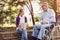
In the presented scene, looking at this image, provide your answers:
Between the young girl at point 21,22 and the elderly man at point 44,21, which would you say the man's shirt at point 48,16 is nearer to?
the elderly man at point 44,21

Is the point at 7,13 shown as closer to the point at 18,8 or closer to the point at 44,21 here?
the point at 18,8

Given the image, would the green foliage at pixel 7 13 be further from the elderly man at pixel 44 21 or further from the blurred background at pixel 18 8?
the elderly man at pixel 44 21

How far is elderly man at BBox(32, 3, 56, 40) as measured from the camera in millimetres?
2021

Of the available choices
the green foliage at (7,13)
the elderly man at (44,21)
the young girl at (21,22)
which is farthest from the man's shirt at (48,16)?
the green foliage at (7,13)

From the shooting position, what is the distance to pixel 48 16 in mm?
2043

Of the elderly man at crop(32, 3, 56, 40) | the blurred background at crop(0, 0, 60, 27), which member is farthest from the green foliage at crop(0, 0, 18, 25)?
the elderly man at crop(32, 3, 56, 40)

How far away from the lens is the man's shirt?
2.04 metres

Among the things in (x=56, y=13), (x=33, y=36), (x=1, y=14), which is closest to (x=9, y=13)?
(x=1, y=14)

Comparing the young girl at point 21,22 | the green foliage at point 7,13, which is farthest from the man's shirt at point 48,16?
the green foliage at point 7,13

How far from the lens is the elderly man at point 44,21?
79.6 inches

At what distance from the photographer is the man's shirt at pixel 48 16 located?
2037 millimetres

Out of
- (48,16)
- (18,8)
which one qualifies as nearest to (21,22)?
(18,8)

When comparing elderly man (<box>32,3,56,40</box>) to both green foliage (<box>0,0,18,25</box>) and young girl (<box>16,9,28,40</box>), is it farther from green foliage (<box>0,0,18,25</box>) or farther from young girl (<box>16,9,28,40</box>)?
green foliage (<box>0,0,18,25</box>)

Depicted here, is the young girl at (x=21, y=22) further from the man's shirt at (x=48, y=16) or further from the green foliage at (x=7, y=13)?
the man's shirt at (x=48, y=16)
